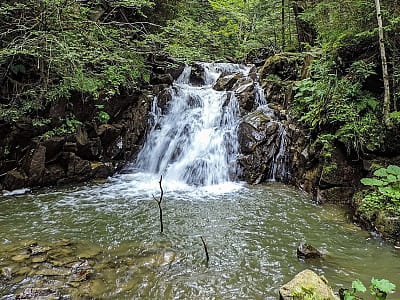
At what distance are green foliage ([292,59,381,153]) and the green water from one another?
1.62m

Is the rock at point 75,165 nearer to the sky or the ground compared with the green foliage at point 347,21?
nearer to the ground

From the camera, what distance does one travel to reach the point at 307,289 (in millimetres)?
2822

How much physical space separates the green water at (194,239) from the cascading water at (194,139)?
1.26 metres

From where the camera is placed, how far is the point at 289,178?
842cm

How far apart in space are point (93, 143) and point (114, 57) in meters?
2.78

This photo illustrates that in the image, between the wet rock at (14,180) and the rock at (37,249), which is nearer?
the rock at (37,249)

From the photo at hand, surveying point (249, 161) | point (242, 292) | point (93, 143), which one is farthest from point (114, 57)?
point (242, 292)

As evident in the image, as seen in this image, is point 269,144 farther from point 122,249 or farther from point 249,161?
point 122,249

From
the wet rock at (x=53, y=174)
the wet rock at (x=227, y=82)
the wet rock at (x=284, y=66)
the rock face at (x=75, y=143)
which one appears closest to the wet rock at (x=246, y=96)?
the wet rock at (x=227, y=82)

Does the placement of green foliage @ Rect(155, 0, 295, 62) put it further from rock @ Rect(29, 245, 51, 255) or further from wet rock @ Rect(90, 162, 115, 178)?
rock @ Rect(29, 245, 51, 255)

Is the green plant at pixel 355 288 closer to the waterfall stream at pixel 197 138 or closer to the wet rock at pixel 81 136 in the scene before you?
the waterfall stream at pixel 197 138

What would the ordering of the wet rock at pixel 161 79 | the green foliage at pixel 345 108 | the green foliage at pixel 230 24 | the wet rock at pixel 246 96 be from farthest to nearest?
the green foliage at pixel 230 24 → the wet rock at pixel 161 79 → the wet rock at pixel 246 96 → the green foliage at pixel 345 108

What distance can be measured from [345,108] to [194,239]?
4.44 m

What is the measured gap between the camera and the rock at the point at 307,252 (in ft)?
14.3
